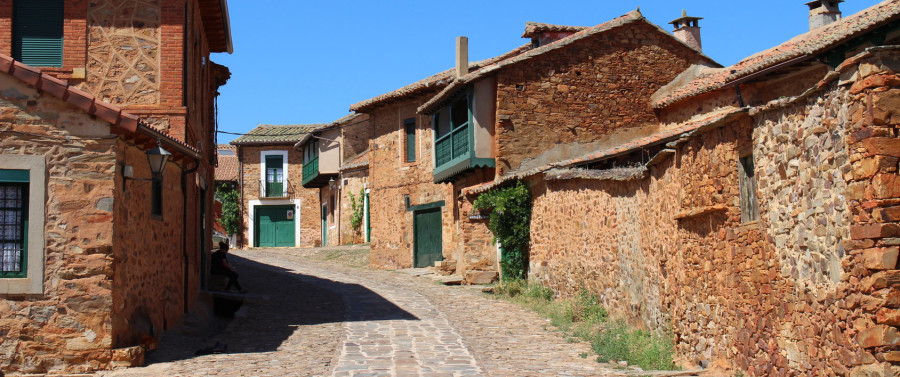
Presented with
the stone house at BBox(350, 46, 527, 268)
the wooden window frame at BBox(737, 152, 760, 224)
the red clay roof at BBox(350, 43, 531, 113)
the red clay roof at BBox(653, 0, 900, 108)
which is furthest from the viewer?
the stone house at BBox(350, 46, 527, 268)

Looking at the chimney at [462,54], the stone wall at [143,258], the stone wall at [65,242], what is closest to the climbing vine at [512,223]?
the chimney at [462,54]

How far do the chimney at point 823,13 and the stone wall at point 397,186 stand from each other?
10.2 meters

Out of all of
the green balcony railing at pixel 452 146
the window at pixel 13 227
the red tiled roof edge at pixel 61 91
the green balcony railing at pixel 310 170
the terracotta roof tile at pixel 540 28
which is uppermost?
the terracotta roof tile at pixel 540 28

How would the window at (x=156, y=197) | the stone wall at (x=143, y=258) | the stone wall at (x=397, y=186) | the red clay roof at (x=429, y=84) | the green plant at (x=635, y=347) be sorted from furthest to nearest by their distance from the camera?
the stone wall at (x=397, y=186), the red clay roof at (x=429, y=84), the window at (x=156, y=197), the stone wall at (x=143, y=258), the green plant at (x=635, y=347)

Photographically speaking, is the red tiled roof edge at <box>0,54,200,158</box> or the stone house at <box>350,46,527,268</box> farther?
the stone house at <box>350,46,527,268</box>

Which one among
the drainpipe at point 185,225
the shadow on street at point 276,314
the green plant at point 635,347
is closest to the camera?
the green plant at point 635,347

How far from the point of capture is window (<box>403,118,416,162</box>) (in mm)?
25750

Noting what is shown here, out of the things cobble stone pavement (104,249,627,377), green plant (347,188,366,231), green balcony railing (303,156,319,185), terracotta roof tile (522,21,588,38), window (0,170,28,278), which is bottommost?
cobble stone pavement (104,249,627,377)

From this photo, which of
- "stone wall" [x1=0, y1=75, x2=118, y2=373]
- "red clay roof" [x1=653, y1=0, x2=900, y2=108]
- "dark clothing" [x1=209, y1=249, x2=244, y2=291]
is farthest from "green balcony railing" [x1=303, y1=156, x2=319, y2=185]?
"stone wall" [x1=0, y1=75, x2=118, y2=373]

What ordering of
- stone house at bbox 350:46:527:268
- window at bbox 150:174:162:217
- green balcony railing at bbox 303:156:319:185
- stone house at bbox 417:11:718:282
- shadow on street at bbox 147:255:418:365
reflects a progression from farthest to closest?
green balcony railing at bbox 303:156:319:185, stone house at bbox 350:46:527:268, stone house at bbox 417:11:718:282, window at bbox 150:174:162:217, shadow on street at bbox 147:255:418:365

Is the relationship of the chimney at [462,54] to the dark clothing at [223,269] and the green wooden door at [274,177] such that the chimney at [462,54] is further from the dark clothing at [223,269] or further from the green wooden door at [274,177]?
the green wooden door at [274,177]

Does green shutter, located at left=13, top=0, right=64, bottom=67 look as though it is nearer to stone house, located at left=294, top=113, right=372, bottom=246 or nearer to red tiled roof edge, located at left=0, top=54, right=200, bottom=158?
red tiled roof edge, located at left=0, top=54, right=200, bottom=158

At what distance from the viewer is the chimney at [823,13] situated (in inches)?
784

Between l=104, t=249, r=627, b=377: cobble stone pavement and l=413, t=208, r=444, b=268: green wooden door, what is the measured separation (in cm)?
551
